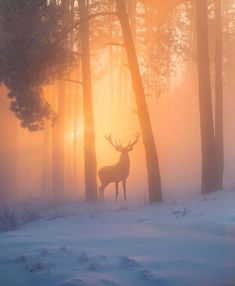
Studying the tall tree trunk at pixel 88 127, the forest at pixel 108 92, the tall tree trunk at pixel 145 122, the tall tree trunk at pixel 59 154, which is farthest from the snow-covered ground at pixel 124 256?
the tall tree trunk at pixel 59 154

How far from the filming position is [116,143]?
22672 mm

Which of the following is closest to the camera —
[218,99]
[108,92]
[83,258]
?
[83,258]

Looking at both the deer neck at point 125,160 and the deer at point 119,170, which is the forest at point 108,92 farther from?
the deer neck at point 125,160

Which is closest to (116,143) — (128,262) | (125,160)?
(125,160)

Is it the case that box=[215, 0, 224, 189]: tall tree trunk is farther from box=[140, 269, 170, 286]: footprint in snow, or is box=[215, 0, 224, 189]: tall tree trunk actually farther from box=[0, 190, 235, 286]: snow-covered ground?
box=[140, 269, 170, 286]: footprint in snow

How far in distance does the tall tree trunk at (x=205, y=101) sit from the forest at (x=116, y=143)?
35mm

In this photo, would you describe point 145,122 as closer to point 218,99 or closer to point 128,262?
point 218,99

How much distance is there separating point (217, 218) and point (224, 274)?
399 cm

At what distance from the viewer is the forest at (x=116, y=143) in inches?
269

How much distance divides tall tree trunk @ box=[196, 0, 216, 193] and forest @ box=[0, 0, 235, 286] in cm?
4

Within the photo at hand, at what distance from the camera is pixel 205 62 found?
19.1 metres

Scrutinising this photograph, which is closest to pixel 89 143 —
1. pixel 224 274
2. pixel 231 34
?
pixel 224 274

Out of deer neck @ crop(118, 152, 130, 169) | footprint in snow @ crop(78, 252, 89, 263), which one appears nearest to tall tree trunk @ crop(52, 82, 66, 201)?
deer neck @ crop(118, 152, 130, 169)

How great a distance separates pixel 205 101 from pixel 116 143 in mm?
4924
